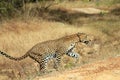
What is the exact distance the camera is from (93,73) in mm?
10086

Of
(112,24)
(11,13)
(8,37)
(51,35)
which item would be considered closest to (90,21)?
(112,24)

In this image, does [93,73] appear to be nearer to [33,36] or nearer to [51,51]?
[51,51]

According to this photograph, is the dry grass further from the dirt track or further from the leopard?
the dirt track

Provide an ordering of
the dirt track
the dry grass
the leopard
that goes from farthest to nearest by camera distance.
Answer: the dry grass → the leopard → the dirt track

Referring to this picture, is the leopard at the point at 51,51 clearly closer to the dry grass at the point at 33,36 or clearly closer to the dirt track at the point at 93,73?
the dry grass at the point at 33,36

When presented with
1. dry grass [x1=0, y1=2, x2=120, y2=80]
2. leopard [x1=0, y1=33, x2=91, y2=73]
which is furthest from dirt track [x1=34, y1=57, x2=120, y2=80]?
dry grass [x1=0, y1=2, x2=120, y2=80]

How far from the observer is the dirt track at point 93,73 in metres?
9.89

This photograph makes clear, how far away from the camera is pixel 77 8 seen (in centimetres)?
3534

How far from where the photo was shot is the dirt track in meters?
9.89

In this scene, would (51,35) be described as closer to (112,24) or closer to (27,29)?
(27,29)

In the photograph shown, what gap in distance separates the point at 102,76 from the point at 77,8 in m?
25.7

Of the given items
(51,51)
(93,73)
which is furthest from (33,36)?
(93,73)

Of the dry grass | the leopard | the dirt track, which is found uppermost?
the dirt track

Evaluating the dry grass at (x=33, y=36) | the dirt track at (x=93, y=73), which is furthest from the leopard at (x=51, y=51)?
the dirt track at (x=93, y=73)
